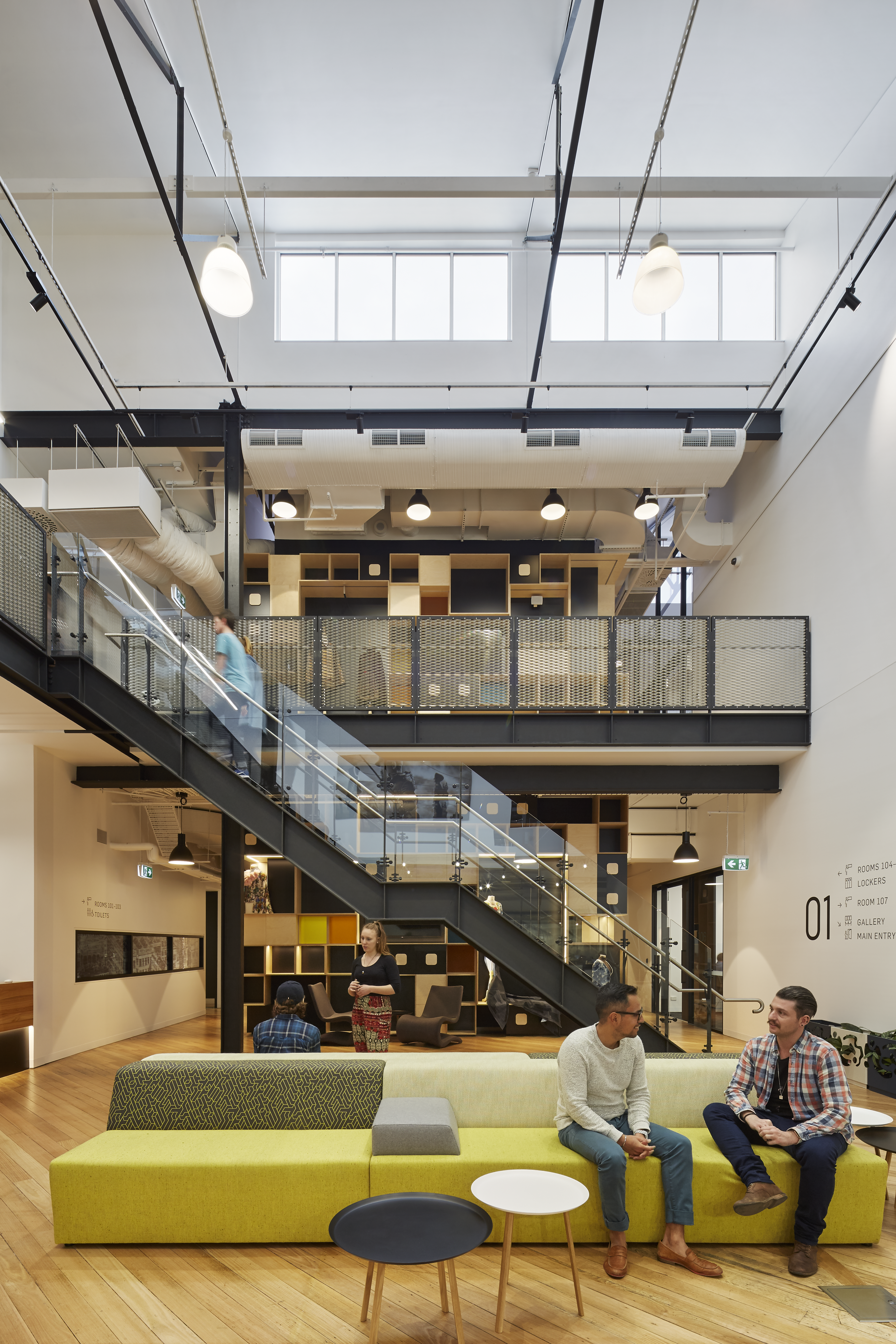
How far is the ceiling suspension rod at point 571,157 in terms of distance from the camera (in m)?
5.80

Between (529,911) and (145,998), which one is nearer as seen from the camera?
(529,911)

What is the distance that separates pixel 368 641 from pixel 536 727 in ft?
7.71

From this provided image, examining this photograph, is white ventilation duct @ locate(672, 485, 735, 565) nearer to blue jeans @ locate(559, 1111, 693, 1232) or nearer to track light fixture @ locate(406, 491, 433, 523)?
track light fixture @ locate(406, 491, 433, 523)

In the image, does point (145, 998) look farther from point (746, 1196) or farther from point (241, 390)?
point (746, 1196)

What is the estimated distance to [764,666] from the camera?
11.3m

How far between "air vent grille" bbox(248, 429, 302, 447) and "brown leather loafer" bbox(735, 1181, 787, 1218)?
9819 millimetres

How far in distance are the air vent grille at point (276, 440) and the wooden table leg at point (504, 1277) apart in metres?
9.82

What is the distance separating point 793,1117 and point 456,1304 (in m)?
2.11

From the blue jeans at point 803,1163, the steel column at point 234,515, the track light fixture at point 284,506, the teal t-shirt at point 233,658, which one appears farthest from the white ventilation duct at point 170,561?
the blue jeans at point 803,1163

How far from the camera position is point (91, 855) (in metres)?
12.4

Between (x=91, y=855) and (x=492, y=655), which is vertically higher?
(x=492, y=655)

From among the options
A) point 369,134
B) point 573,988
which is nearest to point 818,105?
point 369,134

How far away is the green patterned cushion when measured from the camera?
4824 mm

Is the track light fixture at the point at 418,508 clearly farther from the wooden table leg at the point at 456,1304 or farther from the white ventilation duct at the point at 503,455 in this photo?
the wooden table leg at the point at 456,1304
